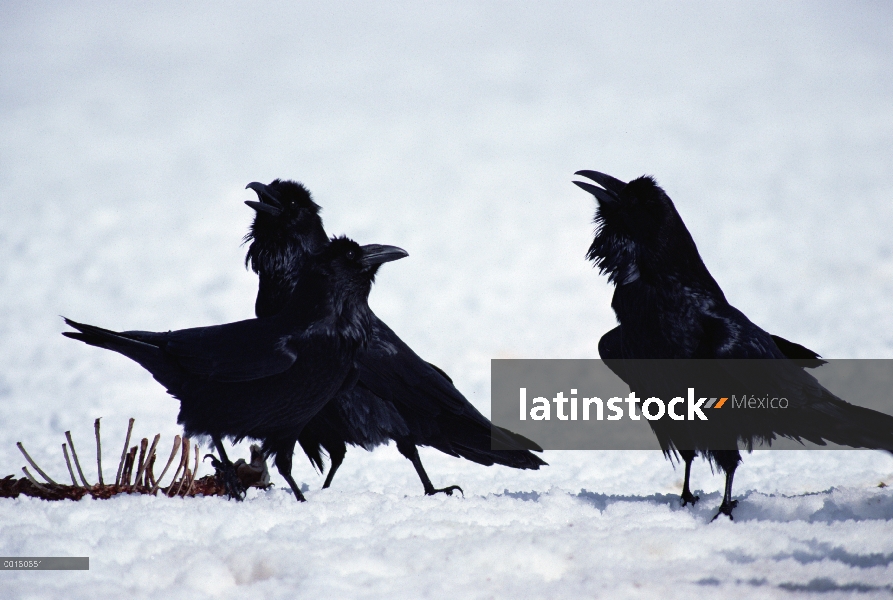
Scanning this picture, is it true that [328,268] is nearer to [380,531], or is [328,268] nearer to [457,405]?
[457,405]

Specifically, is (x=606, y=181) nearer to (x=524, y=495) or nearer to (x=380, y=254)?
(x=380, y=254)

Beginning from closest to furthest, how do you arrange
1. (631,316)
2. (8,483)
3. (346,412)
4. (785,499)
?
(785,499) < (8,483) < (631,316) < (346,412)

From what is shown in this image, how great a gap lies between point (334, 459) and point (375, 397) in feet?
2.10

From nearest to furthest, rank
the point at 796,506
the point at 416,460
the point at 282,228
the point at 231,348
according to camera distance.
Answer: the point at 796,506 < the point at 231,348 < the point at 416,460 < the point at 282,228

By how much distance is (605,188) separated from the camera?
4637mm

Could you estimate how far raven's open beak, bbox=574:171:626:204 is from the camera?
15.0ft

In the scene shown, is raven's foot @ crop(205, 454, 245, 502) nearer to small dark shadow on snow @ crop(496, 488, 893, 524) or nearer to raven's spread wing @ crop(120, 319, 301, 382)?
raven's spread wing @ crop(120, 319, 301, 382)

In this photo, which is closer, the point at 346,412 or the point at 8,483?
the point at 8,483

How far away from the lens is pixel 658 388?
4.09 metres

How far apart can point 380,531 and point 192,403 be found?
1.56 metres

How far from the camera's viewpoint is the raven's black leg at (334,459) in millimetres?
4914

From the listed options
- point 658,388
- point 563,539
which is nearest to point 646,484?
point 658,388

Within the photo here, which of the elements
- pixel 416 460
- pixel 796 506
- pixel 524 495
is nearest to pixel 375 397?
pixel 416 460

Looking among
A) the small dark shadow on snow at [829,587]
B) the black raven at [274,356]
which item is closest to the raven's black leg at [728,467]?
the small dark shadow on snow at [829,587]
